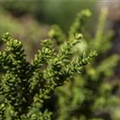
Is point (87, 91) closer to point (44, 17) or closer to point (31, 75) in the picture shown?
point (31, 75)

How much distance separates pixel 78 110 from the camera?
649 centimetres

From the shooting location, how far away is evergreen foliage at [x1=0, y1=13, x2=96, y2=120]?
164 inches

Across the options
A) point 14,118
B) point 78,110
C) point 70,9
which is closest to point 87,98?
point 78,110

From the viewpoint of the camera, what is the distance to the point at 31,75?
4.41 metres

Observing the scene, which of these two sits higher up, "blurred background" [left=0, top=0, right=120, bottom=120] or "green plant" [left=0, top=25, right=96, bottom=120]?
"blurred background" [left=0, top=0, right=120, bottom=120]

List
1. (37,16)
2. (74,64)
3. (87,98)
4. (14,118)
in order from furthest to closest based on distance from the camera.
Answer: (37,16)
(87,98)
(14,118)
(74,64)

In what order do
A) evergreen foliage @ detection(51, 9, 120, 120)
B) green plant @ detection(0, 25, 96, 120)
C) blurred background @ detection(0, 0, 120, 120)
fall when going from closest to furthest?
green plant @ detection(0, 25, 96, 120) < evergreen foliage @ detection(51, 9, 120, 120) < blurred background @ detection(0, 0, 120, 120)

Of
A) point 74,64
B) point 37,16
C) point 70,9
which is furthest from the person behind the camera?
point 37,16

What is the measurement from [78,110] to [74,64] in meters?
2.43

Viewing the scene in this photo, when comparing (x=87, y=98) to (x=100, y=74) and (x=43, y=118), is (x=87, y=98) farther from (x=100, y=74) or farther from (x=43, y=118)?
(x=43, y=118)

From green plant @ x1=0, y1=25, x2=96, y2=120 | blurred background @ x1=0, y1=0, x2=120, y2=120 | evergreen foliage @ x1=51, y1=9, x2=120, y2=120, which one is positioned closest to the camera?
green plant @ x1=0, y1=25, x2=96, y2=120

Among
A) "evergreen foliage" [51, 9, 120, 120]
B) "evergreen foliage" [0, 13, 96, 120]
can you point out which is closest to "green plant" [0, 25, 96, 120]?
"evergreen foliage" [0, 13, 96, 120]

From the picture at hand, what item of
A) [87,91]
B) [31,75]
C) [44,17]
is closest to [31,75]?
[31,75]

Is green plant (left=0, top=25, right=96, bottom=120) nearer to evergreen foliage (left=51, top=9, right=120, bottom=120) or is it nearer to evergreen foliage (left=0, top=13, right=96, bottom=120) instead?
evergreen foliage (left=0, top=13, right=96, bottom=120)
